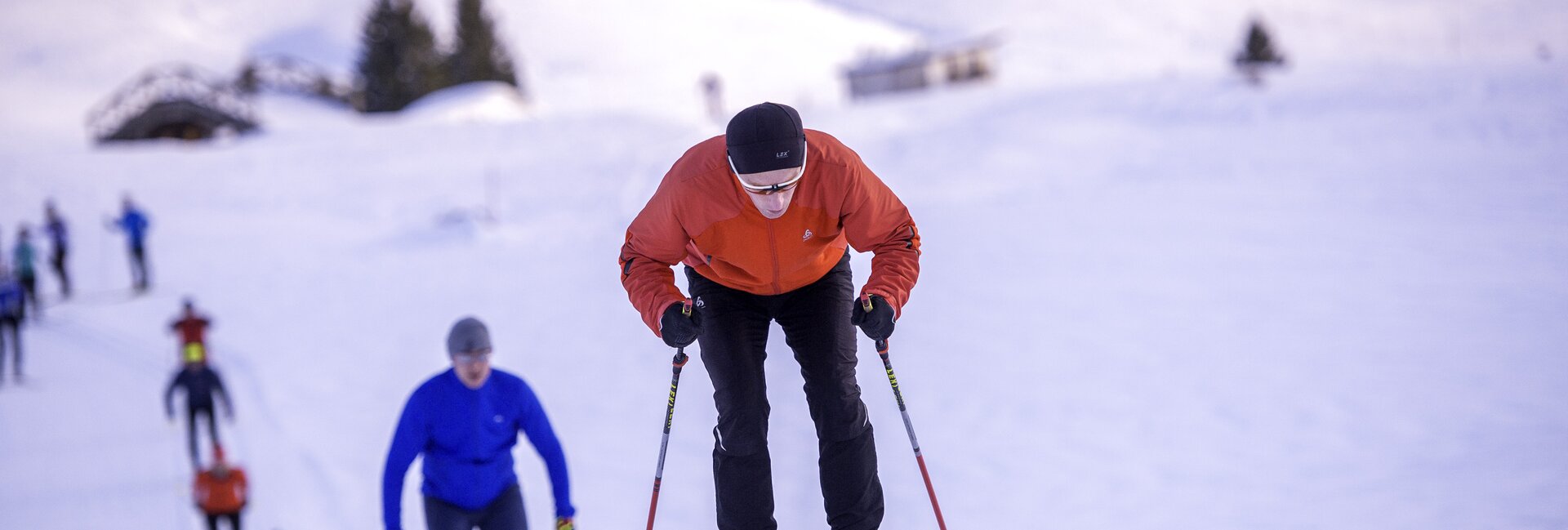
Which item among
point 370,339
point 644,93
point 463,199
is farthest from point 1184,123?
point 644,93

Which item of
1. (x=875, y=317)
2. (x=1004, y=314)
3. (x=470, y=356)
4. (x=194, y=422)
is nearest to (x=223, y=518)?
(x=194, y=422)

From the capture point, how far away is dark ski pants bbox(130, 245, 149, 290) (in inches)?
643

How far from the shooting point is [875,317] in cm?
343

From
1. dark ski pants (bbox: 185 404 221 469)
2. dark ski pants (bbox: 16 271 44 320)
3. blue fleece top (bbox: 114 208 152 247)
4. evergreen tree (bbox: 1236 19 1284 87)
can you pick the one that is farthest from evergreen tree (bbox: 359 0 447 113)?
dark ski pants (bbox: 185 404 221 469)

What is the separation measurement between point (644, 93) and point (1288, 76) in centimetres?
7199

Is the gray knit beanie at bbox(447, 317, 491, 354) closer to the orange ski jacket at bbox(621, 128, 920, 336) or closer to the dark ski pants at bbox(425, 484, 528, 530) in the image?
Result: the dark ski pants at bbox(425, 484, 528, 530)

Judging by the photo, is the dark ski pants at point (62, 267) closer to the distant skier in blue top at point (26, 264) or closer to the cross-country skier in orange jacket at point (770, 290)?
the distant skier in blue top at point (26, 264)

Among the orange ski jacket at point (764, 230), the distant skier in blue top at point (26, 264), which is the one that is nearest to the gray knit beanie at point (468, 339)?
the orange ski jacket at point (764, 230)

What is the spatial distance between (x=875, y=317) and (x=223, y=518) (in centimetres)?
488

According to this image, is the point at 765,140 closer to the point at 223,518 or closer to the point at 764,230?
the point at 764,230

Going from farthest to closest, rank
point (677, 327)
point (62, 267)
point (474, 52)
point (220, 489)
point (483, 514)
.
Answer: point (474, 52), point (62, 267), point (220, 489), point (483, 514), point (677, 327)

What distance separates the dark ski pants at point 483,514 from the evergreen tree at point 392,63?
47.7 meters

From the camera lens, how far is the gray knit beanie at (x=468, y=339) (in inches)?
163

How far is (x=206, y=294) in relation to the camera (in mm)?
16188
